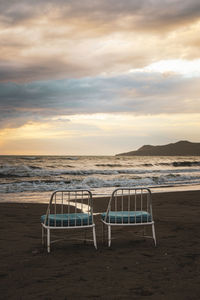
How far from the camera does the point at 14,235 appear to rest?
6.29 meters

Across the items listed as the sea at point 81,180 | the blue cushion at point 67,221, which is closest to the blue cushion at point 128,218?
the blue cushion at point 67,221

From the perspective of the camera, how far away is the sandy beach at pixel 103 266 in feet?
11.6

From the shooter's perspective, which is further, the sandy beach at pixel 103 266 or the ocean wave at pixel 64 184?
the ocean wave at pixel 64 184

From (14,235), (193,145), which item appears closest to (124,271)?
(14,235)

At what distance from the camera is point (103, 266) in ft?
14.4

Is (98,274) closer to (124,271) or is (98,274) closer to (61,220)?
(124,271)

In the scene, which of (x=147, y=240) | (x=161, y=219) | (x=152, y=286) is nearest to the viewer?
(x=152, y=286)

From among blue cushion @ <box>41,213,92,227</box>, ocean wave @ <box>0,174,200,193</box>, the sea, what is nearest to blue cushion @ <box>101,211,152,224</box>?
blue cushion @ <box>41,213,92,227</box>

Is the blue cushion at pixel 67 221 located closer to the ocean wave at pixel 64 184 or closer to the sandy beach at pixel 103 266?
the sandy beach at pixel 103 266

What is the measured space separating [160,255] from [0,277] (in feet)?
8.28

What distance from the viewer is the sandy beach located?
354 cm

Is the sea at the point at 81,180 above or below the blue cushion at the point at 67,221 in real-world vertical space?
below

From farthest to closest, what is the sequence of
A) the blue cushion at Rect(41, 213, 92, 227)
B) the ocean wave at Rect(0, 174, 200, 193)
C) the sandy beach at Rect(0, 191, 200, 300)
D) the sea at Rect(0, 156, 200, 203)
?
the ocean wave at Rect(0, 174, 200, 193) < the sea at Rect(0, 156, 200, 203) < the blue cushion at Rect(41, 213, 92, 227) < the sandy beach at Rect(0, 191, 200, 300)

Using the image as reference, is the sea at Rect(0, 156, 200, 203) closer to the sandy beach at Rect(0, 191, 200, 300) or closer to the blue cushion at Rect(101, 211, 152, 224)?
the sandy beach at Rect(0, 191, 200, 300)
